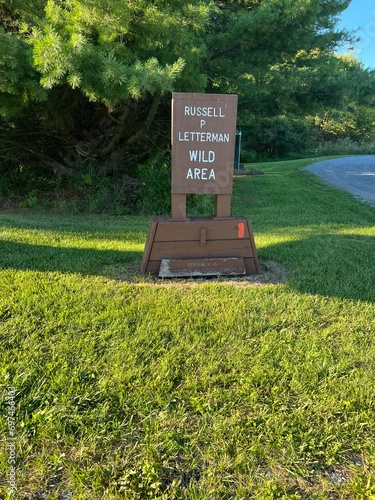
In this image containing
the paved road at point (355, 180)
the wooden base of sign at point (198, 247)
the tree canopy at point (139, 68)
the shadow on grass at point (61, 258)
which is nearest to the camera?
the wooden base of sign at point (198, 247)

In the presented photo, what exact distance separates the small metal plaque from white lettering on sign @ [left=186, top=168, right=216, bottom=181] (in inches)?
30.9

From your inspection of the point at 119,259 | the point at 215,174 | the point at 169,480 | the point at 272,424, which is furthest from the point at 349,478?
the point at 119,259

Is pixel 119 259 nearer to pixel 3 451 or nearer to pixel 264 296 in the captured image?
pixel 264 296

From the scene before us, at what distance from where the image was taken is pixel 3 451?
1.74 m

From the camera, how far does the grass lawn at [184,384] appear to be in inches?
65.5

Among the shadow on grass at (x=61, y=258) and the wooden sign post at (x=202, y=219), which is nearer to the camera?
the wooden sign post at (x=202, y=219)

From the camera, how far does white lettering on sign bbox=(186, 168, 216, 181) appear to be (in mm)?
3682

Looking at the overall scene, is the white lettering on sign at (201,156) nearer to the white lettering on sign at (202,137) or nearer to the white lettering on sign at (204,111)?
the white lettering on sign at (202,137)

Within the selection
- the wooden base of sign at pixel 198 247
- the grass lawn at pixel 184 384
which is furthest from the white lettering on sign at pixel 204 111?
the grass lawn at pixel 184 384

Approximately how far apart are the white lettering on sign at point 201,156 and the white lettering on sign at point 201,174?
0.08 meters

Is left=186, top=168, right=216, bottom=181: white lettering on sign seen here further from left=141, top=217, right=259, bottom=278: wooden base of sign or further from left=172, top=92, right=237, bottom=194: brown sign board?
left=141, top=217, right=259, bottom=278: wooden base of sign

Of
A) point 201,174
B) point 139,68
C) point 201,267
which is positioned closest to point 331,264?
point 201,267

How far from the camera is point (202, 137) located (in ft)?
11.9

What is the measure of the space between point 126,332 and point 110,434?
2.76ft
